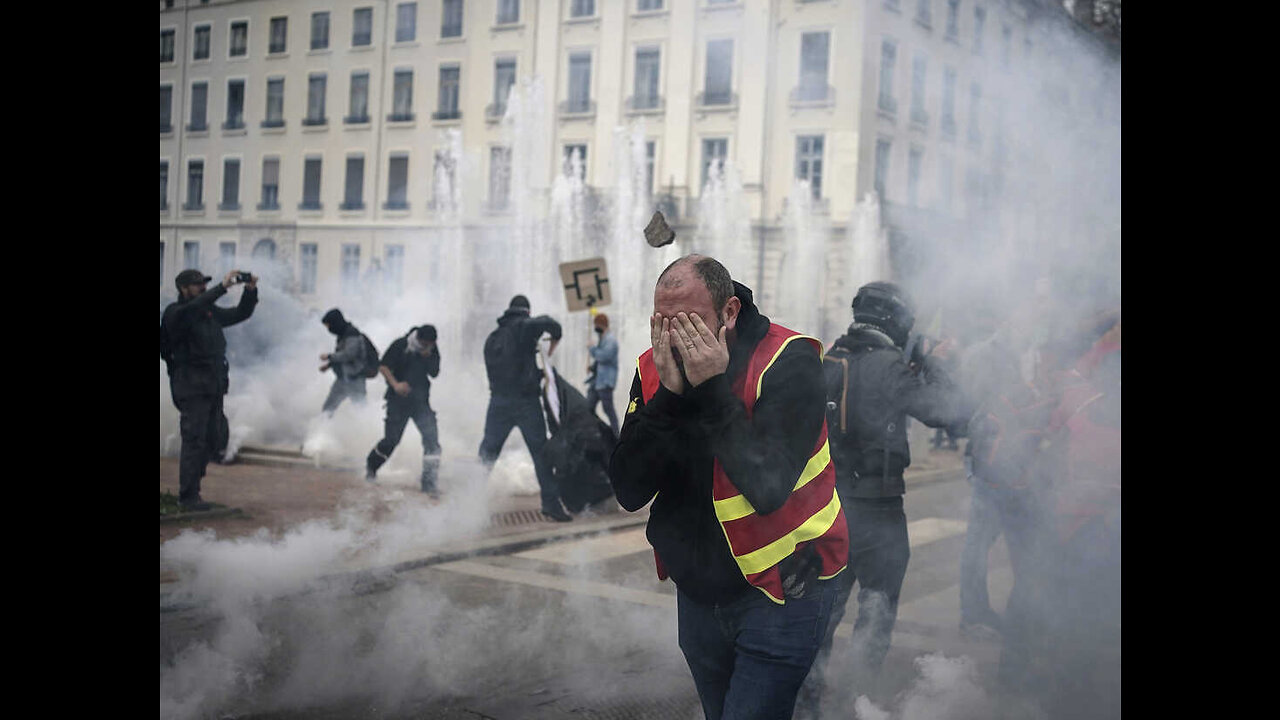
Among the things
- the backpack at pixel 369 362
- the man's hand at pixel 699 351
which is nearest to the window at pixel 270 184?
the backpack at pixel 369 362

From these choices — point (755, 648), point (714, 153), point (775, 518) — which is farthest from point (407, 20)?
point (755, 648)

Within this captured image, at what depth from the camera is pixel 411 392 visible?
851cm

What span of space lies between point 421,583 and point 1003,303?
3193mm

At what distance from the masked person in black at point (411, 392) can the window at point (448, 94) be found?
6.52ft

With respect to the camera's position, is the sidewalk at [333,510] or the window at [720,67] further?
the sidewalk at [333,510]

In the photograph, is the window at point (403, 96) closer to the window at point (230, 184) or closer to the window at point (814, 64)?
the window at point (230, 184)

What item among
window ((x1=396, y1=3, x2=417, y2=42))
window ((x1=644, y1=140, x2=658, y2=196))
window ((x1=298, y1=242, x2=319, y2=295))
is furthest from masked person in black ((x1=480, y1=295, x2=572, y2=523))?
window ((x1=298, y1=242, x2=319, y2=295))

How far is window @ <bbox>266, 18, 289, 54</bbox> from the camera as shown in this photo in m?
7.15

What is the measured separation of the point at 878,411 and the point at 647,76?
3.83 m

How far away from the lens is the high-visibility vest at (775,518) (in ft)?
7.64

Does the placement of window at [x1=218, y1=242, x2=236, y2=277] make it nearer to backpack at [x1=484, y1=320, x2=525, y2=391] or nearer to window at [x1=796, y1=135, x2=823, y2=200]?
backpack at [x1=484, y1=320, x2=525, y2=391]

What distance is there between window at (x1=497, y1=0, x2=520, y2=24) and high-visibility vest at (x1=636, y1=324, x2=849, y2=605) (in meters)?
4.63
